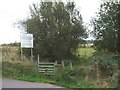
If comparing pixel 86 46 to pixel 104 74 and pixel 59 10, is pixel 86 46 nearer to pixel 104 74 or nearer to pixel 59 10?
pixel 59 10

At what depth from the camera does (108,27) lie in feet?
71.7

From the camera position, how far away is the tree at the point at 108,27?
2061 cm

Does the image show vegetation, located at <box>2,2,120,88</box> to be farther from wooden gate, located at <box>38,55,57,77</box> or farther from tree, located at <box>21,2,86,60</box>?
wooden gate, located at <box>38,55,57,77</box>

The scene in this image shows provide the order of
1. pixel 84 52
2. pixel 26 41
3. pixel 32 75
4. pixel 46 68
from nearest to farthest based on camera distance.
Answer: pixel 32 75
pixel 46 68
pixel 26 41
pixel 84 52

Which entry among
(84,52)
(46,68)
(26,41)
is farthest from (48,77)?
(84,52)

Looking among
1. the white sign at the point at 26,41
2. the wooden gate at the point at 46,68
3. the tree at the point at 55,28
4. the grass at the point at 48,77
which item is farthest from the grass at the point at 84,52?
the wooden gate at the point at 46,68

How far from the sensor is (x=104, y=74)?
1731cm

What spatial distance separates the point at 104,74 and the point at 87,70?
1688 mm

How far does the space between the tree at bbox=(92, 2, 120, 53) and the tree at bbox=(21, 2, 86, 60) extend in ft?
16.0

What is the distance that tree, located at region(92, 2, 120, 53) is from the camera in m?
20.6

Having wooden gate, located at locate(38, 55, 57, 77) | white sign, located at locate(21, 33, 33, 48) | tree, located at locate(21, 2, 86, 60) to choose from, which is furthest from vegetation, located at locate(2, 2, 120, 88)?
white sign, located at locate(21, 33, 33, 48)

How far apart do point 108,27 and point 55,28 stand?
7.47 meters

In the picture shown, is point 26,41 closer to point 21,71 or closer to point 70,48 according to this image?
point 21,71

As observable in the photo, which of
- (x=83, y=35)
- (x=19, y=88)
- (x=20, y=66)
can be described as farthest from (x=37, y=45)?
(x=19, y=88)
